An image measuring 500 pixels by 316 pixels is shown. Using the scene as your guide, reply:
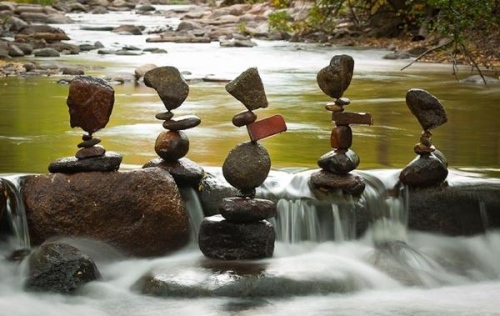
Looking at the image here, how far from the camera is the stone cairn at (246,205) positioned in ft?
19.2

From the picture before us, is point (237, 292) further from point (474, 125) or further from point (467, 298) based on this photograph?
point (474, 125)

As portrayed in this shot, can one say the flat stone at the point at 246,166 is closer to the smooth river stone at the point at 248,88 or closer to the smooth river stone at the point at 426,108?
the smooth river stone at the point at 248,88

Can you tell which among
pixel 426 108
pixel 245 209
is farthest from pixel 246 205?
pixel 426 108

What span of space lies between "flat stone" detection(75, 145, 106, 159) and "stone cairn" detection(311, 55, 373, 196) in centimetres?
143

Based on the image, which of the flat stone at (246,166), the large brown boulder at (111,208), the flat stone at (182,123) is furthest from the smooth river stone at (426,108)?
the large brown boulder at (111,208)

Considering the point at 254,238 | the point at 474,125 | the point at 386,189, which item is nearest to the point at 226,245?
the point at 254,238

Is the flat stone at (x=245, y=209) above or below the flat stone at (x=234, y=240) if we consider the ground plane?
above

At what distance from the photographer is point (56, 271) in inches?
213

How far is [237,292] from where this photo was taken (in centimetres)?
536

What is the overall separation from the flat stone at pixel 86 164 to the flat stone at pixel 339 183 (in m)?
1.34

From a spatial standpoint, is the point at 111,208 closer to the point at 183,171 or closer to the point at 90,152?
the point at 90,152

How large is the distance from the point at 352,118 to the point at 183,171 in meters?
1.19

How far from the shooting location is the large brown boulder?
5867 mm

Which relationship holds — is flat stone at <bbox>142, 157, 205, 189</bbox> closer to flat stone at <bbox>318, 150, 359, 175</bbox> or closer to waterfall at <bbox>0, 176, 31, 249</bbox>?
flat stone at <bbox>318, 150, 359, 175</bbox>
